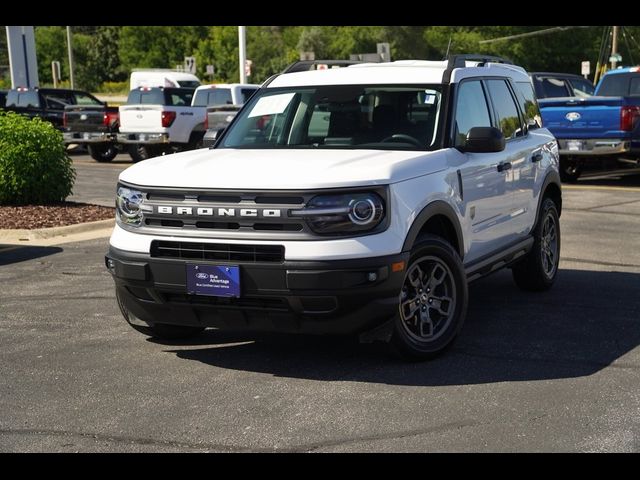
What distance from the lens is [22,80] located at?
38156 millimetres

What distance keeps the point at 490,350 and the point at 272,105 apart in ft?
8.03

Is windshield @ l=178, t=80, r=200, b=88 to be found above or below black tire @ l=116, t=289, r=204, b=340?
below

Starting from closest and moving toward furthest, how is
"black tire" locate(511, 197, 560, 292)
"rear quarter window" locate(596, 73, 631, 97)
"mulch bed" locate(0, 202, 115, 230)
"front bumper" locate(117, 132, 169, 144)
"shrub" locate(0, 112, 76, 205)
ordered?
"black tire" locate(511, 197, 560, 292)
"mulch bed" locate(0, 202, 115, 230)
"shrub" locate(0, 112, 76, 205)
"rear quarter window" locate(596, 73, 631, 97)
"front bumper" locate(117, 132, 169, 144)

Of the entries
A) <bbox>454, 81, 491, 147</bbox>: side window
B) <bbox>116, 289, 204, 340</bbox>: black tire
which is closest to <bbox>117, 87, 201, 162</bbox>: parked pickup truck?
<bbox>454, 81, 491, 147</bbox>: side window

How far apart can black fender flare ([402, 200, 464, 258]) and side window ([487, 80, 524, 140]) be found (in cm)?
146

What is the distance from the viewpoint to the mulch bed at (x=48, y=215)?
39.1 ft

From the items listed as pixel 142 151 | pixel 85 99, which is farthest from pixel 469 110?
pixel 85 99

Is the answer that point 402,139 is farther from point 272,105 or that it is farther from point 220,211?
point 220,211

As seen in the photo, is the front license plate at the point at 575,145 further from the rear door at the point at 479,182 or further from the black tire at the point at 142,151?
the black tire at the point at 142,151

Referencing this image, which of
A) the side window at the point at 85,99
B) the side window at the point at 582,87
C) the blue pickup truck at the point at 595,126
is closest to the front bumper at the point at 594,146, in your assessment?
the blue pickup truck at the point at 595,126

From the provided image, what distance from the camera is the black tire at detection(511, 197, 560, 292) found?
825 centimetres

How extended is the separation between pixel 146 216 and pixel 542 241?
3.83 meters

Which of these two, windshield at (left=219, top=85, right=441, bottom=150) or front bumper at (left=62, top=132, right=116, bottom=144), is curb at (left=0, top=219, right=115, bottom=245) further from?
front bumper at (left=62, top=132, right=116, bottom=144)
